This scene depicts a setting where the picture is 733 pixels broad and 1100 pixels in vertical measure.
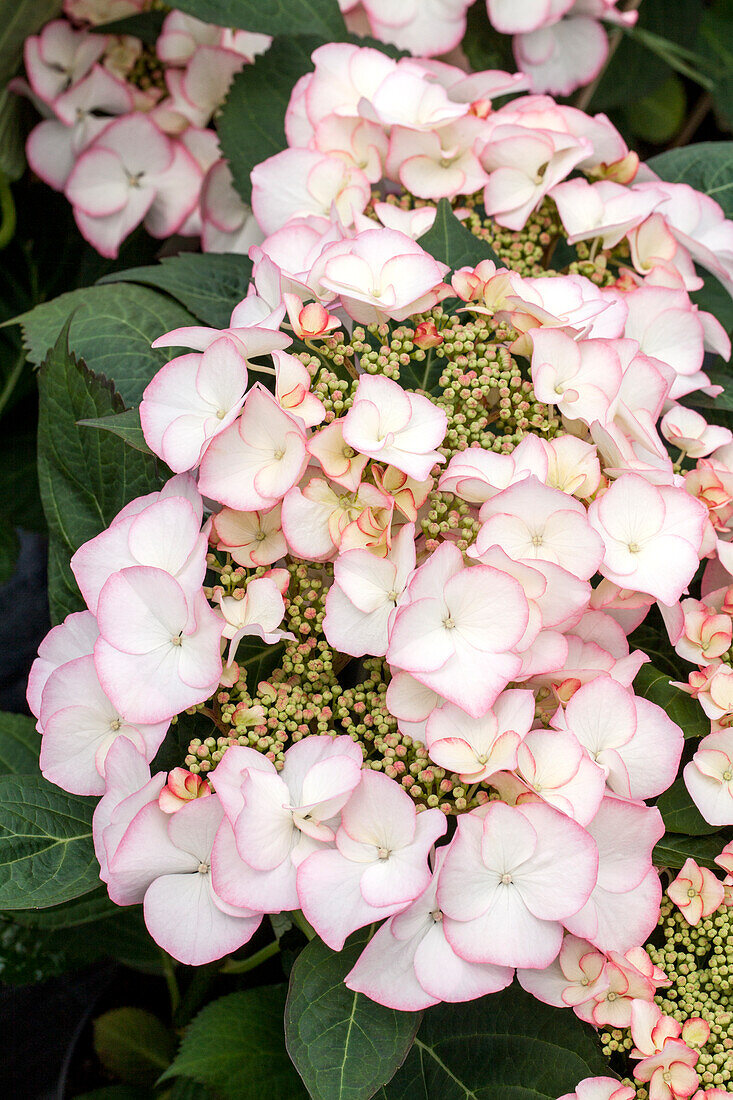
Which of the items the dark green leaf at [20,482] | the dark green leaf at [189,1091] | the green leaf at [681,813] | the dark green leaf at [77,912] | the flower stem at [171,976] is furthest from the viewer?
the dark green leaf at [20,482]

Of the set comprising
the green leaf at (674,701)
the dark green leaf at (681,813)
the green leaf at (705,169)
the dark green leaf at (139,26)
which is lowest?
the dark green leaf at (681,813)

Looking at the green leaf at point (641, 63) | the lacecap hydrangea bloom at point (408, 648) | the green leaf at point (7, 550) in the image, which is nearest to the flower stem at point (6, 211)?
the green leaf at point (7, 550)

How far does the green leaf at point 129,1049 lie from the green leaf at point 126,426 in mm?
591

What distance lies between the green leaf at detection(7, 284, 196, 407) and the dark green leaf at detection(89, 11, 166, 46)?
1.10 ft

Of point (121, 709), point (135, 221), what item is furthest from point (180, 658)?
point (135, 221)

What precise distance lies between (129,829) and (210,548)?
152mm

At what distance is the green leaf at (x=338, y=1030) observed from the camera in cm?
46

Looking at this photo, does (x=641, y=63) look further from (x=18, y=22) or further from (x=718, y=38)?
(x=18, y=22)

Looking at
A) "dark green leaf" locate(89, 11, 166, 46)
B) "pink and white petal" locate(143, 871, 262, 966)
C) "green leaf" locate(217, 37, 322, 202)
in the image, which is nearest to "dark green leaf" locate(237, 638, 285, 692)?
"pink and white petal" locate(143, 871, 262, 966)

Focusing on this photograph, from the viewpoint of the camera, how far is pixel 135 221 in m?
0.91

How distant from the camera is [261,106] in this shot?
836mm

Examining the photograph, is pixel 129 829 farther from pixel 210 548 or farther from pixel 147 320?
pixel 147 320

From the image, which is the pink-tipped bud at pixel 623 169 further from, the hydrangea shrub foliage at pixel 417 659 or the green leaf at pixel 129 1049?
the green leaf at pixel 129 1049

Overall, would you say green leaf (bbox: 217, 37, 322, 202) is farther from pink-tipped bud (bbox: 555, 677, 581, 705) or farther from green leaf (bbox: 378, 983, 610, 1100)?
green leaf (bbox: 378, 983, 610, 1100)
